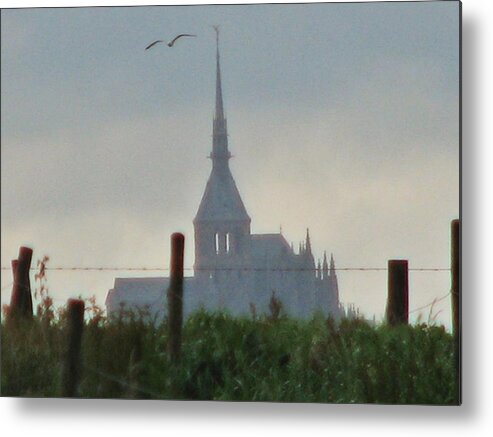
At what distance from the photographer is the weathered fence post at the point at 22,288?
541 cm

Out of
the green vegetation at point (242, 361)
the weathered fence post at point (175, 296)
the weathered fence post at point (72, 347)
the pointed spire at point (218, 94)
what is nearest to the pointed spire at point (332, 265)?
the green vegetation at point (242, 361)

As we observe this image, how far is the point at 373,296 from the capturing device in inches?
206

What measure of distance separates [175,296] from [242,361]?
0.38m

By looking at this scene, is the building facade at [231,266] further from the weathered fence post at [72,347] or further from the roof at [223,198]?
the weathered fence post at [72,347]

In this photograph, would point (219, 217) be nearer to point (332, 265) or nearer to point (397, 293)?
point (332, 265)

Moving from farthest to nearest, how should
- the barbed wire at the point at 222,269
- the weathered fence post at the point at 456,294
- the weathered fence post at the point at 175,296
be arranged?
the weathered fence post at the point at 175,296, the barbed wire at the point at 222,269, the weathered fence post at the point at 456,294

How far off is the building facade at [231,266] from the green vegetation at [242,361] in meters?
0.08

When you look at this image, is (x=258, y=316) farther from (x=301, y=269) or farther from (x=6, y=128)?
(x=6, y=128)

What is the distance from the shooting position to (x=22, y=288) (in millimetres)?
5418

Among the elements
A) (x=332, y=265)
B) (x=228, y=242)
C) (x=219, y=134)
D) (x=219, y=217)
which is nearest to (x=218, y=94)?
(x=219, y=134)

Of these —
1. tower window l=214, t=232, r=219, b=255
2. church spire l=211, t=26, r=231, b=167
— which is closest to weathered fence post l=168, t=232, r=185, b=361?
tower window l=214, t=232, r=219, b=255

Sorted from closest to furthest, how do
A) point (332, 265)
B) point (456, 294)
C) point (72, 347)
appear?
point (456, 294)
point (332, 265)
point (72, 347)

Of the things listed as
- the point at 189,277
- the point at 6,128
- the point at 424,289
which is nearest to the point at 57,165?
the point at 6,128

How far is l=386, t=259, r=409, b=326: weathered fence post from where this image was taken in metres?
5.21
